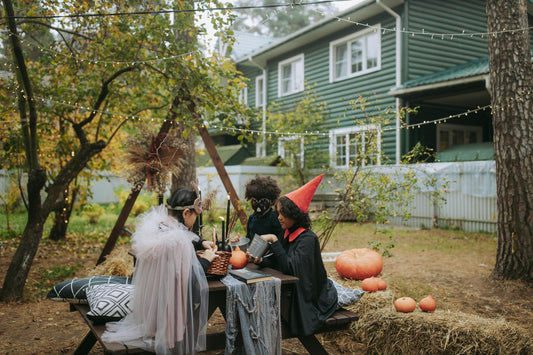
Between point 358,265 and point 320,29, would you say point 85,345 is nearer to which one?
point 358,265

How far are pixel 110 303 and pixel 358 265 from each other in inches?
126

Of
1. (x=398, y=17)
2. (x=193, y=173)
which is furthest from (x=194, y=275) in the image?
(x=398, y=17)

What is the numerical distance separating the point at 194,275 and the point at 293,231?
0.94 m

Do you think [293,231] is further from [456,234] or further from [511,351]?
[456,234]

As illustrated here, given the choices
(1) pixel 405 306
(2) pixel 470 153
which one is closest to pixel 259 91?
(2) pixel 470 153

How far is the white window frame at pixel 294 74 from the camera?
53.9 ft

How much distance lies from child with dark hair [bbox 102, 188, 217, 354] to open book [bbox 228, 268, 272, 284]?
1.03 ft

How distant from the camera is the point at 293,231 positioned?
3.48 m

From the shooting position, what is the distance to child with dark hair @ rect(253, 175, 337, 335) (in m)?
3.21

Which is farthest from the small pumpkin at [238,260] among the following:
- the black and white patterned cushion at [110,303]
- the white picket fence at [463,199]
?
the white picket fence at [463,199]

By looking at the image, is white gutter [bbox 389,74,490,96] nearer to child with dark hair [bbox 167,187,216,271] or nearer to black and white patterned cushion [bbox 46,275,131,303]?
child with dark hair [bbox 167,187,216,271]

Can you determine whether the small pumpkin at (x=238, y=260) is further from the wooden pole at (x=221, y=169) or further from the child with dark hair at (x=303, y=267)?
the wooden pole at (x=221, y=169)

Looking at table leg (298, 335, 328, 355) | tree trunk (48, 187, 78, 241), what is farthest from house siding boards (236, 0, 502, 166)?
table leg (298, 335, 328, 355)

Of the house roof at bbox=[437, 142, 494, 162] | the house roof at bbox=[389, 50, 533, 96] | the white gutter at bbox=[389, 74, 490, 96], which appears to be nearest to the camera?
the white gutter at bbox=[389, 74, 490, 96]
